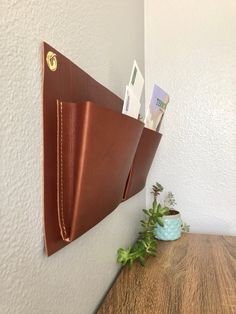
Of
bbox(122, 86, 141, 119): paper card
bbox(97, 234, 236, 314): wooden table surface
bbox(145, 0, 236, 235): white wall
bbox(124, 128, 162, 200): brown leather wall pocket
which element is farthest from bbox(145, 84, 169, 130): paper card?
bbox(97, 234, 236, 314): wooden table surface

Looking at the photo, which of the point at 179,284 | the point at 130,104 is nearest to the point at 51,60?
the point at 130,104

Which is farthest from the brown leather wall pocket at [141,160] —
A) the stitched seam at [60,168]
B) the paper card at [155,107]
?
the stitched seam at [60,168]

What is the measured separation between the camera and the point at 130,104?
663 millimetres

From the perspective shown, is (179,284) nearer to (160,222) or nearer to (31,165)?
(160,222)

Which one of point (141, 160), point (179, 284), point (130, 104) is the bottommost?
point (179, 284)

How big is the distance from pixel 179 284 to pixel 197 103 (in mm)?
749

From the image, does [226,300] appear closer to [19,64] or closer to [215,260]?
[215,260]

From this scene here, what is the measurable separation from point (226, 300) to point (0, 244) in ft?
1.86

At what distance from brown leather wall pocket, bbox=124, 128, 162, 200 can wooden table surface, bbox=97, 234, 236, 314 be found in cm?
23

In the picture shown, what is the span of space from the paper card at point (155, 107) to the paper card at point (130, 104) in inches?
5.8

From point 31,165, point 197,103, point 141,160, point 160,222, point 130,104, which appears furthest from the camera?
point 197,103

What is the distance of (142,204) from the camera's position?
1.15 m

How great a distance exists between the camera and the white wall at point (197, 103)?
45.1 inches

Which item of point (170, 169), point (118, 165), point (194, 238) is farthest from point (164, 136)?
point (118, 165)
